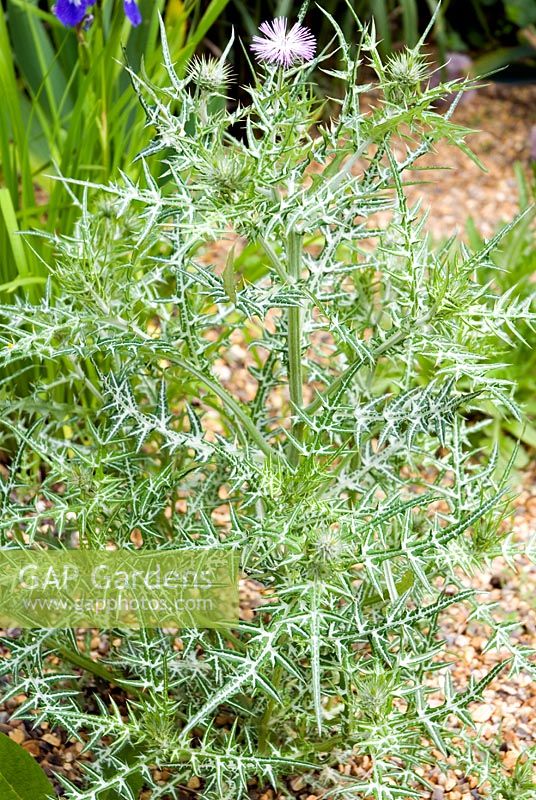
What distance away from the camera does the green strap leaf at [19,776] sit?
4.33 feet

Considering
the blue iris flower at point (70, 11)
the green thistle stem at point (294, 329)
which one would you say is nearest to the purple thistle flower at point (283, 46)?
the green thistle stem at point (294, 329)

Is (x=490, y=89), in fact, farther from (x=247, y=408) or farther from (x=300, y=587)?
(x=300, y=587)

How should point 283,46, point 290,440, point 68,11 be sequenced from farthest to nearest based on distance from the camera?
point 68,11 < point 290,440 < point 283,46

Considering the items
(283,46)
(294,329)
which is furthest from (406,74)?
(294,329)

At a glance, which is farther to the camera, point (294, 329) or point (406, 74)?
point (294, 329)

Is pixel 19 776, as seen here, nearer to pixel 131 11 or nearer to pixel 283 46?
pixel 283 46

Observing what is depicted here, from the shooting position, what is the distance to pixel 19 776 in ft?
4.37

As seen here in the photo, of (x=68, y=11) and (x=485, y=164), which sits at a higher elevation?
(x=68, y=11)

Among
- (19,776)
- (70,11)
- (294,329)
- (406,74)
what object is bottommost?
(19,776)

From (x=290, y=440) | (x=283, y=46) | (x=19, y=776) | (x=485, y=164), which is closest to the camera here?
(x=283, y=46)

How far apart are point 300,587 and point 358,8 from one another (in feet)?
11.5

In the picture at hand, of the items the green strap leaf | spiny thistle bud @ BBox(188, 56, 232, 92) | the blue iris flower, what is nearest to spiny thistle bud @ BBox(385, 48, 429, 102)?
spiny thistle bud @ BBox(188, 56, 232, 92)

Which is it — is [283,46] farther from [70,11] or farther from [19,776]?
[19,776]

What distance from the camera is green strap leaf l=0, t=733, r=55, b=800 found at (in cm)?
132
